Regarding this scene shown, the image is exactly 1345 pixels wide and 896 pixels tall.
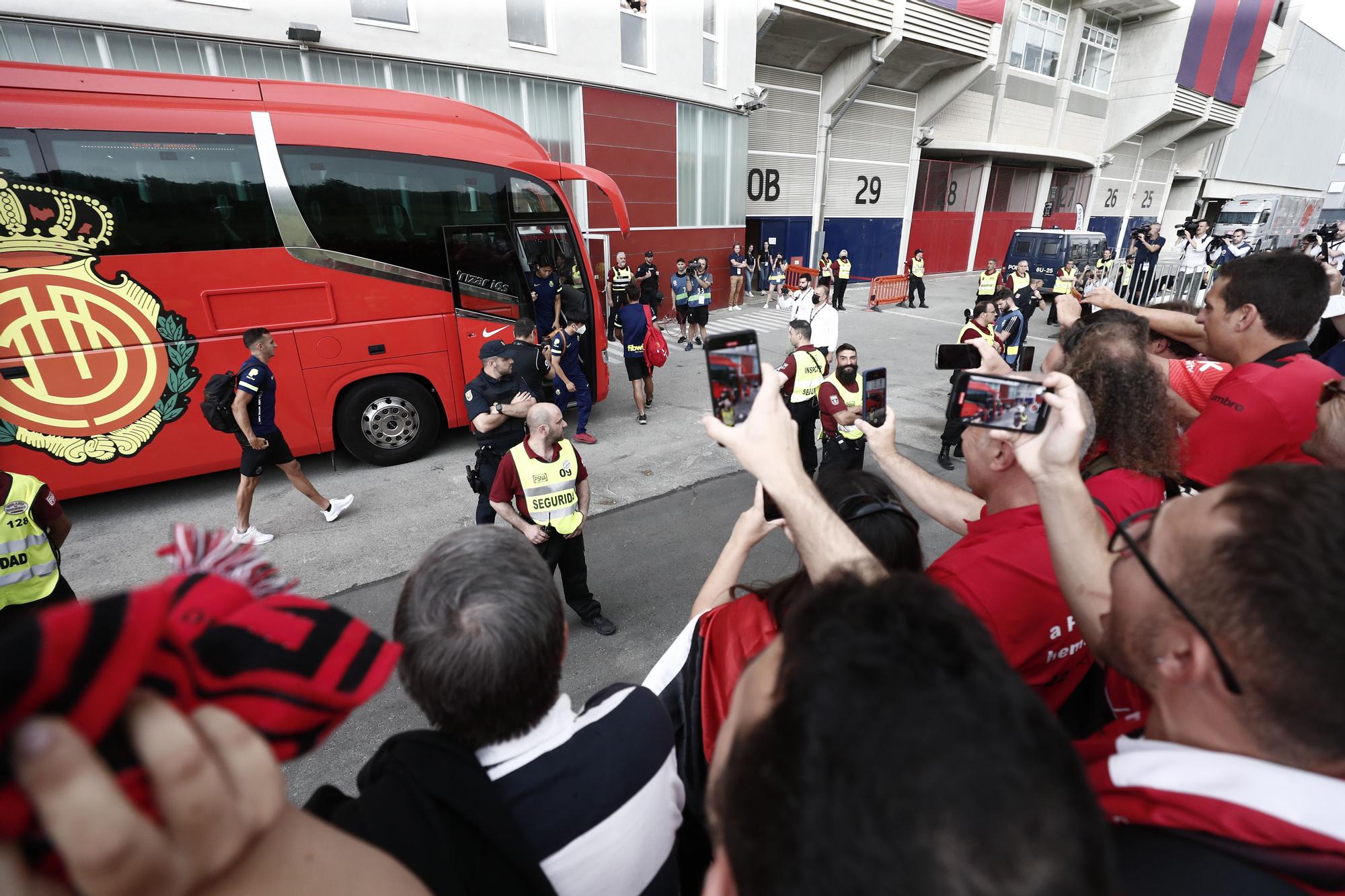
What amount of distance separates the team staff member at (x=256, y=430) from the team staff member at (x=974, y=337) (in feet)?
21.1

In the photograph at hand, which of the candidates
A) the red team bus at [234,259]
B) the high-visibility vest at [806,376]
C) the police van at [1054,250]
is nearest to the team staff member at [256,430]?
the red team bus at [234,259]

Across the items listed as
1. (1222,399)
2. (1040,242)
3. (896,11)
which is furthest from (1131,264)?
(1222,399)

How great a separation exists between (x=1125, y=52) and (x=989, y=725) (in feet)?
123

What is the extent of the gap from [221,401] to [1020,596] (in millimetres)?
5581

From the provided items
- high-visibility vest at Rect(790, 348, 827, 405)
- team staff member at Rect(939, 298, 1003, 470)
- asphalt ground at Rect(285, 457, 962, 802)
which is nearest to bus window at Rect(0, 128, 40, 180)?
asphalt ground at Rect(285, 457, 962, 802)

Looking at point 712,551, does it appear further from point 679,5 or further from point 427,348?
point 679,5

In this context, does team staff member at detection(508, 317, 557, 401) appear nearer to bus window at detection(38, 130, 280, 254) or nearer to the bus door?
the bus door

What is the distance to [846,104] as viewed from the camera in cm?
1858

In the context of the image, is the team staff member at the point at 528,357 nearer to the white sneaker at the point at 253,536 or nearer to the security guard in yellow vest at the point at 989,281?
the white sneaker at the point at 253,536

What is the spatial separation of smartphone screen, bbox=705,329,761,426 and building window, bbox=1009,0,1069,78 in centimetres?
2815

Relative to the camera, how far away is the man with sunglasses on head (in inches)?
33.4

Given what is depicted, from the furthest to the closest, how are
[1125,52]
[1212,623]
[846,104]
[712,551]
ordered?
[1125,52], [846,104], [712,551], [1212,623]

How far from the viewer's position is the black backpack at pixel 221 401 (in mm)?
4668

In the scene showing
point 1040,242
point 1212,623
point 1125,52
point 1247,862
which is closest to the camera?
point 1247,862
